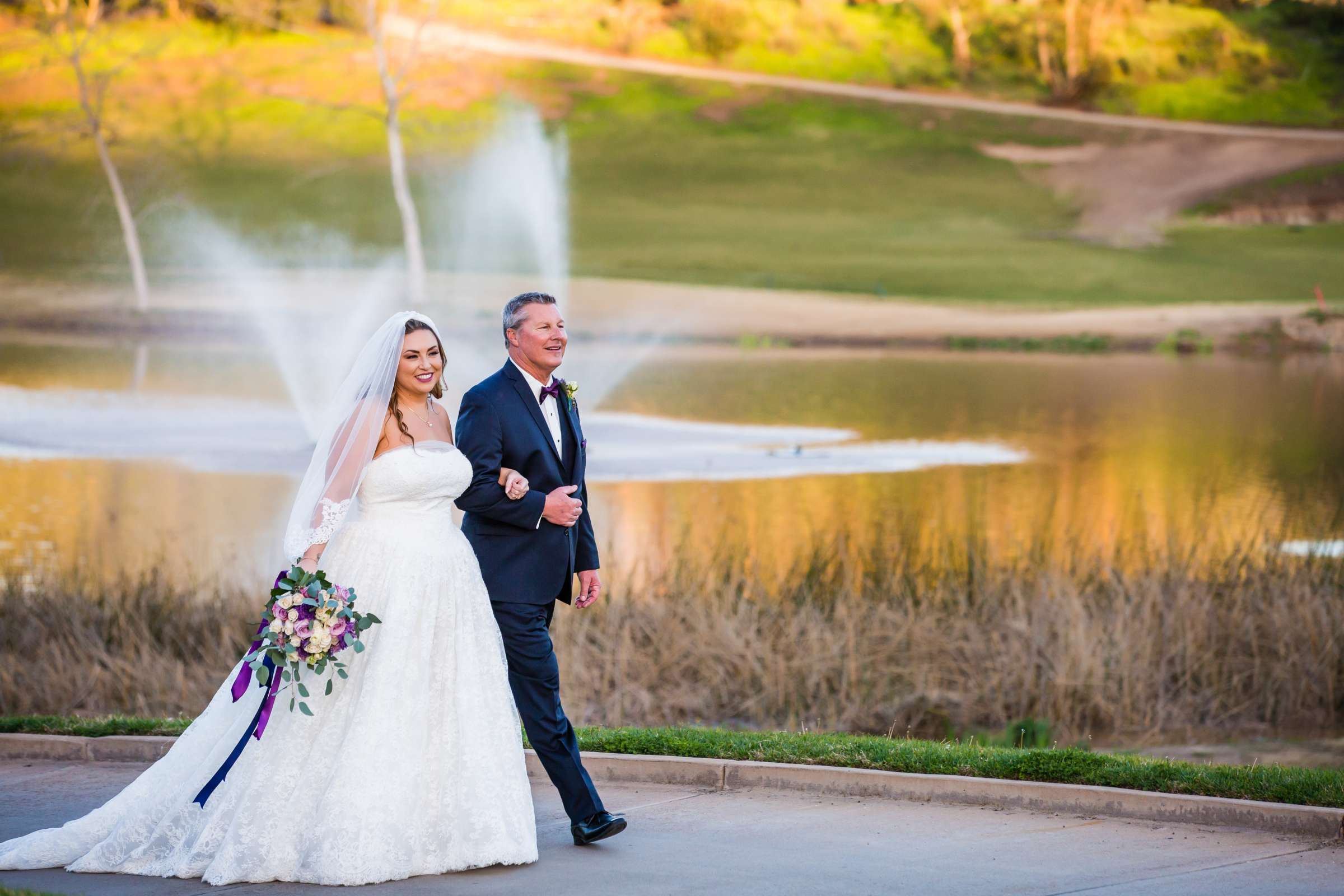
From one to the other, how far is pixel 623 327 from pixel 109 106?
7.76m

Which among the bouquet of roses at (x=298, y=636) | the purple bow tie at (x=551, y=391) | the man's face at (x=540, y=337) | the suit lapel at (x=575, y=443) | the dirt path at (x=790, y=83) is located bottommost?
the bouquet of roses at (x=298, y=636)

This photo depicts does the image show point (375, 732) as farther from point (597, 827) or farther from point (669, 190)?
point (669, 190)

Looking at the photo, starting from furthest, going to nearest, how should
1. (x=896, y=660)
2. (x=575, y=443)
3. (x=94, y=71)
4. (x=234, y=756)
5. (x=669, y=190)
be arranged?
(x=669, y=190)
(x=94, y=71)
(x=896, y=660)
(x=575, y=443)
(x=234, y=756)

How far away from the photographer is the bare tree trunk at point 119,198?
65.6 feet

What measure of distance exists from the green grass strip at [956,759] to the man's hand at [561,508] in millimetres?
1680

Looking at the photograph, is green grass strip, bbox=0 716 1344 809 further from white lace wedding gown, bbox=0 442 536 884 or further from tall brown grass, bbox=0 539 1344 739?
tall brown grass, bbox=0 539 1344 739

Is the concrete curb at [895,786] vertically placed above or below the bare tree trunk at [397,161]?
below

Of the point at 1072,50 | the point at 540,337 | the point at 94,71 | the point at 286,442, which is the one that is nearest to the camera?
the point at 540,337

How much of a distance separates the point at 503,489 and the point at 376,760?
0.90m

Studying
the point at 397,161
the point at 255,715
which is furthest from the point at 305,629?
the point at 397,161

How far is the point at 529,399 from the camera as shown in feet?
15.7

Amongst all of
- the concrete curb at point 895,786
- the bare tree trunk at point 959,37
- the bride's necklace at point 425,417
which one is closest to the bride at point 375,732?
the bride's necklace at point 425,417

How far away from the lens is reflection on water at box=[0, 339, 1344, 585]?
1611 centimetres

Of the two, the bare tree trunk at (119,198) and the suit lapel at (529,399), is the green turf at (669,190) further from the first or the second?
the suit lapel at (529,399)
